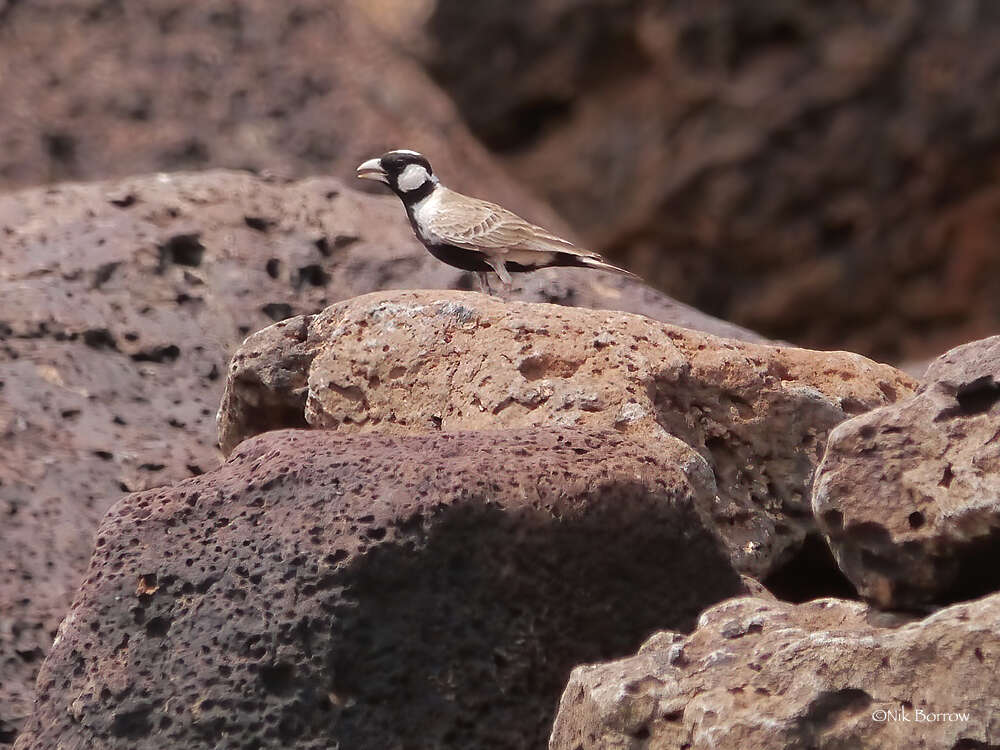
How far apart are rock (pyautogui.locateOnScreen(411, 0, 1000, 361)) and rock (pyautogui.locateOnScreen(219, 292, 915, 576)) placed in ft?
22.8

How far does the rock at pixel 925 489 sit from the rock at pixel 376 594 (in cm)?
58

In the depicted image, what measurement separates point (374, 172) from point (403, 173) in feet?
0.47

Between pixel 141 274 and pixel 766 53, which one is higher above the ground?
pixel 766 53

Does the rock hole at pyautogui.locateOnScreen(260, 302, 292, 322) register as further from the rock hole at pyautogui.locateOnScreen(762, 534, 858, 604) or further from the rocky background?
the rock hole at pyautogui.locateOnScreen(762, 534, 858, 604)

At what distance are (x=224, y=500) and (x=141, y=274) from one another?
94.9 inches

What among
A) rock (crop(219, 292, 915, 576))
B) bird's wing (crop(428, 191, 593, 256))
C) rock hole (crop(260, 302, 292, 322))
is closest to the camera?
rock (crop(219, 292, 915, 576))

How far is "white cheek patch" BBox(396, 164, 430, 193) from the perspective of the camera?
19.2ft

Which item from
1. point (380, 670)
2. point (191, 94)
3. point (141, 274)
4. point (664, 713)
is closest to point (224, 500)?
point (380, 670)

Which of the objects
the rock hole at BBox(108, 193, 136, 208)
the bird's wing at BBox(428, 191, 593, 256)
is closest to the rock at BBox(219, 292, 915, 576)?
the bird's wing at BBox(428, 191, 593, 256)

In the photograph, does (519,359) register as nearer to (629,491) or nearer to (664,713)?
(629,491)

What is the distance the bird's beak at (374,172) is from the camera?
5988 millimetres

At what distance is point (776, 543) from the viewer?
4602 mm

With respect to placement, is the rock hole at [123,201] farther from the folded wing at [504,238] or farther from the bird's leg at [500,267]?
the bird's leg at [500,267]

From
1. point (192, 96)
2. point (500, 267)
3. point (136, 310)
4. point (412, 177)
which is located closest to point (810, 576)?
point (500, 267)
